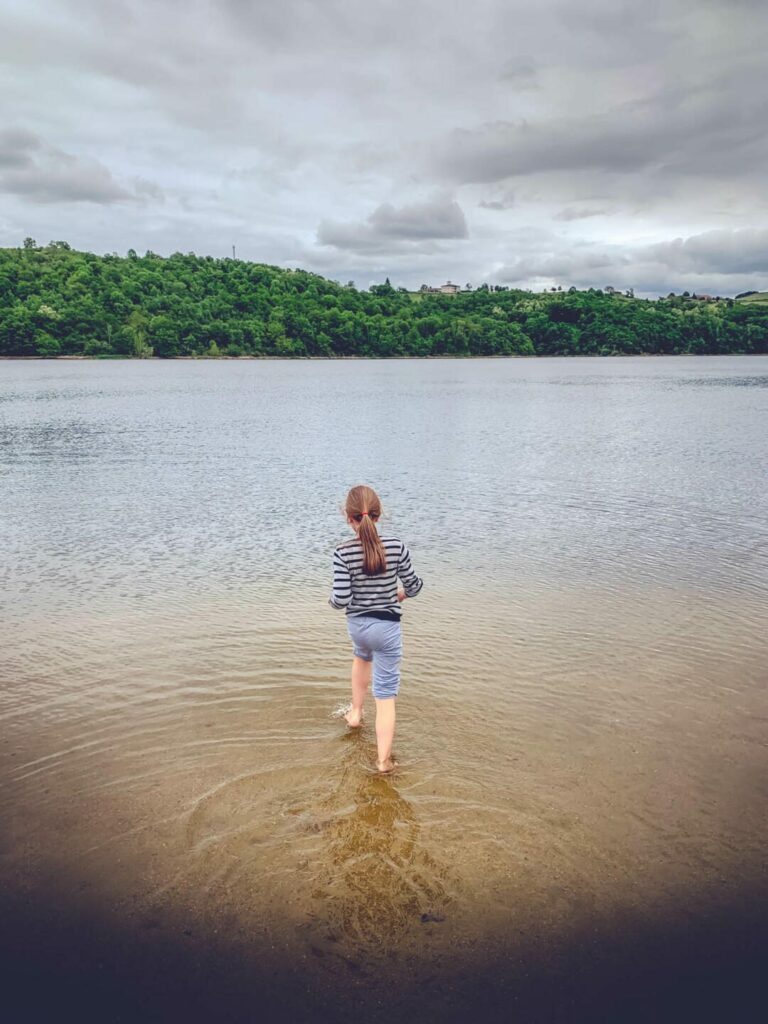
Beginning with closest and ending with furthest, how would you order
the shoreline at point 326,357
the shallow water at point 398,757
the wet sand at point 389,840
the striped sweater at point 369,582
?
the wet sand at point 389,840 → the shallow water at point 398,757 → the striped sweater at point 369,582 → the shoreline at point 326,357

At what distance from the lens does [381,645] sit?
5906 millimetres

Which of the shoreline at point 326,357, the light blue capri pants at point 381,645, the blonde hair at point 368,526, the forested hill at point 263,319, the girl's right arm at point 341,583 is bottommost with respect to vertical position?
the light blue capri pants at point 381,645

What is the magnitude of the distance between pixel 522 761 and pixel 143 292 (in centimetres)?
16203

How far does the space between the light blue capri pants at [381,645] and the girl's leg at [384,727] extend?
6cm

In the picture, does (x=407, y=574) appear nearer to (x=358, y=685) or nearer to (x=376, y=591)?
(x=376, y=591)

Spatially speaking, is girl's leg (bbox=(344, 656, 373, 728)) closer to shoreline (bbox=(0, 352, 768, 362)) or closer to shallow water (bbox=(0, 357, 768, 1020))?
shallow water (bbox=(0, 357, 768, 1020))

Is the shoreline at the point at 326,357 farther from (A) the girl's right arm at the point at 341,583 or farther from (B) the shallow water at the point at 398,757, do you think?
(A) the girl's right arm at the point at 341,583

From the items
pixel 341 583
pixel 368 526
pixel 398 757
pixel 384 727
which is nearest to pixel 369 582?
pixel 341 583

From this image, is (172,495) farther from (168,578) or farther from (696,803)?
(696,803)

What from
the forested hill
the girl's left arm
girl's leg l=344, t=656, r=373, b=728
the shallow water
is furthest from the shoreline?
the girl's left arm

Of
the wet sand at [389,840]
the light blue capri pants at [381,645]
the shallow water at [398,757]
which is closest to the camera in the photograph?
the wet sand at [389,840]

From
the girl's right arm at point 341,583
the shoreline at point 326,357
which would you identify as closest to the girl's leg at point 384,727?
the girl's right arm at point 341,583

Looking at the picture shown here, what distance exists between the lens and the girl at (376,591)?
5684 millimetres

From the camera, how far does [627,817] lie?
5391mm
